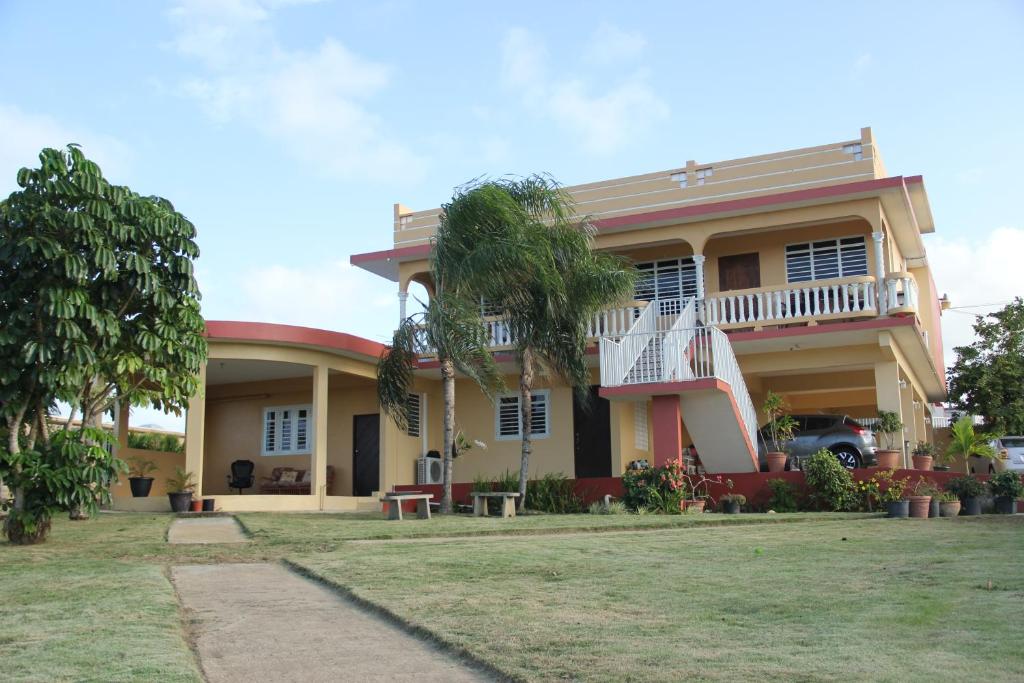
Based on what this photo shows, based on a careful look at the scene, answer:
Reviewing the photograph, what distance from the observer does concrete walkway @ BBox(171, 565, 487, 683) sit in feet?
19.6

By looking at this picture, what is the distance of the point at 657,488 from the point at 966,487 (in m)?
4.72

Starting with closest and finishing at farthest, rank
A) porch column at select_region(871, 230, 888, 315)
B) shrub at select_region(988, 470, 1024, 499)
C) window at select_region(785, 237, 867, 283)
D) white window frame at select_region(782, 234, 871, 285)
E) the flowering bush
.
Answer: shrub at select_region(988, 470, 1024, 499), the flowering bush, porch column at select_region(871, 230, 888, 315), white window frame at select_region(782, 234, 871, 285), window at select_region(785, 237, 867, 283)

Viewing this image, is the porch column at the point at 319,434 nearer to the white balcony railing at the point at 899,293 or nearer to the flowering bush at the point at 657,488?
the flowering bush at the point at 657,488

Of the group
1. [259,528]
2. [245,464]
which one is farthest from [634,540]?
[245,464]

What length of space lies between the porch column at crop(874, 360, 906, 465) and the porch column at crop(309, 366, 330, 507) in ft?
35.5

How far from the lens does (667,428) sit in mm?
17422

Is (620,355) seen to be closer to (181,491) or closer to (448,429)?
(448,429)

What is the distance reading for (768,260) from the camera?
2230 cm

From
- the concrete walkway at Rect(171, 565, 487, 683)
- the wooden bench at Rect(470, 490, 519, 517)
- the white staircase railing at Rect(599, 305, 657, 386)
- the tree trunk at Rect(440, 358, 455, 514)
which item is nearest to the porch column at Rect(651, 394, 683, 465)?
the white staircase railing at Rect(599, 305, 657, 386)

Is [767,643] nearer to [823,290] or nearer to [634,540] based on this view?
[634,540]

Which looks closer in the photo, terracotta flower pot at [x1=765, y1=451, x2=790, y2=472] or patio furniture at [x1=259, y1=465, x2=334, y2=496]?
terracotta flower pot at [x1=765, y1=451, x2=790, y2=472]

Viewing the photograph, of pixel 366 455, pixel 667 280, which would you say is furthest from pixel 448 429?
pixel 667 280

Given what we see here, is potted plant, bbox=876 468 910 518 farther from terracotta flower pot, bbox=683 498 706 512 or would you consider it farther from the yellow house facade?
terracotta flower pot, bbox=683 498 706 512

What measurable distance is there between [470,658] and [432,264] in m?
11.7
